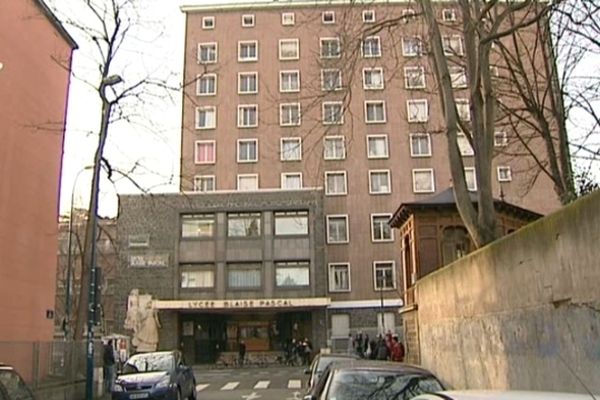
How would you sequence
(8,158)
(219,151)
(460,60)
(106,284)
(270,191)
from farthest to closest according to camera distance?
(106,284), (219,151), (270,191), (8,158), (460,60)

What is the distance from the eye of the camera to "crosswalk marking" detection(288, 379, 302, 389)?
2780cm

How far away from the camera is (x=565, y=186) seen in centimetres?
1770

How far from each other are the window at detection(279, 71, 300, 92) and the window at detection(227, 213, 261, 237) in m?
12.6

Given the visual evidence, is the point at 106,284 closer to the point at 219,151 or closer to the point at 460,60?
the point at 219,151

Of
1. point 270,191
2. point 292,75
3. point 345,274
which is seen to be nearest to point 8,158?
point 270,191

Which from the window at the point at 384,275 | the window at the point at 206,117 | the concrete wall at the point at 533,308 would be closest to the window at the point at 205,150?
the window at the point at 206,117

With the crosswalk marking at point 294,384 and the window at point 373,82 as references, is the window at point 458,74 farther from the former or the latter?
the window at point 373,82

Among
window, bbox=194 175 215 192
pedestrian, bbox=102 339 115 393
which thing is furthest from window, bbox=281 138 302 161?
pedestrian, bbox=102 339 115 393

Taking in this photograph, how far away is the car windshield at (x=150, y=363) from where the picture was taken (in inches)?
749

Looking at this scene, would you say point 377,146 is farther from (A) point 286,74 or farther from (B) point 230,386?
(B) point 230,386

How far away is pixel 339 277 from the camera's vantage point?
52.6m

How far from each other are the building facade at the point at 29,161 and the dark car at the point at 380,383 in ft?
50.0

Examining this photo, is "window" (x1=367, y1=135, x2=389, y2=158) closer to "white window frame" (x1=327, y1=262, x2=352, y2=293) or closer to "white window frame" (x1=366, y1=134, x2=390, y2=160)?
"white window frame" (x1=366, y1=134, x2=390, y2=160)

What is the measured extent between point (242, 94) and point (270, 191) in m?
10.8
